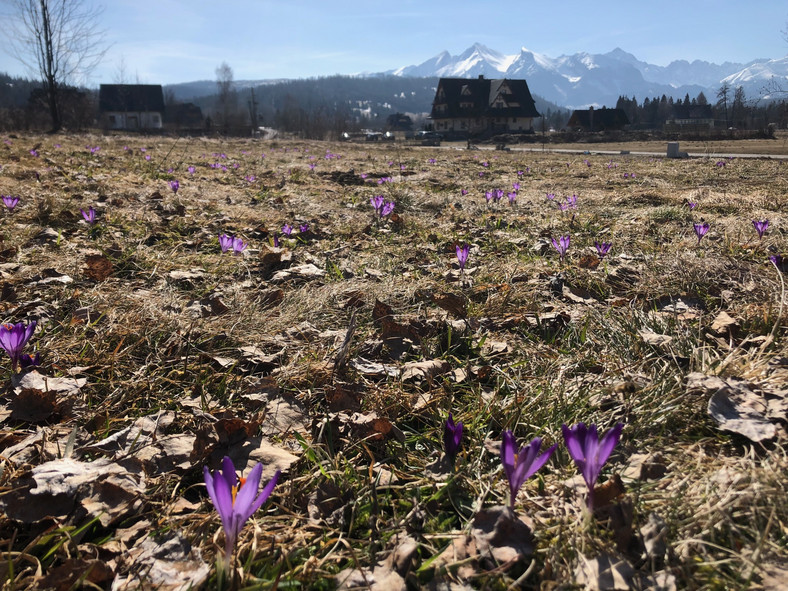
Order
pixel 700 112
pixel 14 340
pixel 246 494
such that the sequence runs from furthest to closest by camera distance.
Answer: pixel 700 112, pixel 14 340, pixel 246 494

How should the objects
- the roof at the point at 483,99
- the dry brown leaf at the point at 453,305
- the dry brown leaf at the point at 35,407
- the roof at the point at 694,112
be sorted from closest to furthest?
1. the dry brown leaf at the point at 35,407
2. the dry brown leaf at the point at 453,305
3. the roof at the point at 483,99
4. the roof at the point at 694,112

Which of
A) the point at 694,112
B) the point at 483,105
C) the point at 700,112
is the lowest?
the point at 483,105

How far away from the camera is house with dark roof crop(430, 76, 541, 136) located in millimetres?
68375

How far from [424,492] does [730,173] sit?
504 inches

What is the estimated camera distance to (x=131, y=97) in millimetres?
74562

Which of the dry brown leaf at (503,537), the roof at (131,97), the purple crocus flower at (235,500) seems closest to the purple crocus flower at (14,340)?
the purple crocus flower at (235,500)

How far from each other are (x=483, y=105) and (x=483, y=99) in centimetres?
102

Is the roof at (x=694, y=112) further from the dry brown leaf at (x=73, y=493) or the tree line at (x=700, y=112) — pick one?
the dry brown leaf at (x=73, y=493)

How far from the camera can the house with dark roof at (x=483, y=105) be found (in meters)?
68.4

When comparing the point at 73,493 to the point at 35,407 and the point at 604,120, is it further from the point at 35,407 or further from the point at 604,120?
the point at 604,120

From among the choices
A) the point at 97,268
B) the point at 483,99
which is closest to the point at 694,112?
the point at 483,99

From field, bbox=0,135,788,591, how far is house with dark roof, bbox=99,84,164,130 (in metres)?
83.3

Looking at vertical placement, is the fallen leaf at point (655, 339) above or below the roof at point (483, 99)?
below

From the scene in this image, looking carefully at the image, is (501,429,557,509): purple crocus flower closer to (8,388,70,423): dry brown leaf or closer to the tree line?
(8,388,70,423): dry brown leaf
